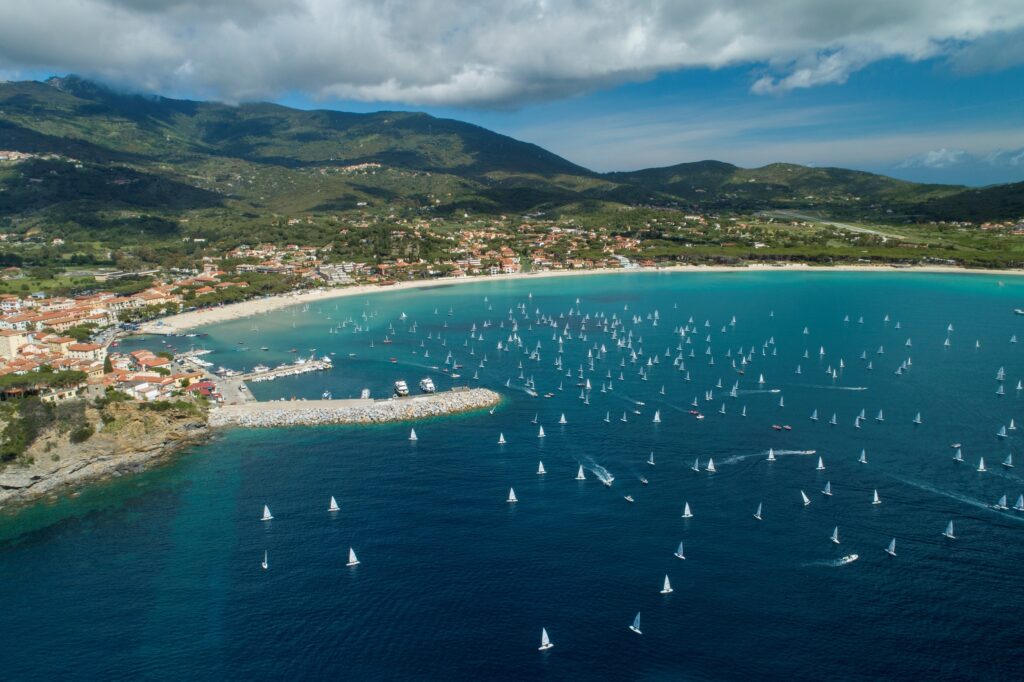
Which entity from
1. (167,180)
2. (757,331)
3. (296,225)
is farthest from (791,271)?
(167,180)

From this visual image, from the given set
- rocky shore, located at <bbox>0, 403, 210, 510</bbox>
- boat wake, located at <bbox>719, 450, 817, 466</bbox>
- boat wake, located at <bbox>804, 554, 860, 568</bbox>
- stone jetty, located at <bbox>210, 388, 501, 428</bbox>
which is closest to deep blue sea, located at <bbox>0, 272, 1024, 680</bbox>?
Result: boat wake, located at <bbox>804, 554, 860, 568</bbox>

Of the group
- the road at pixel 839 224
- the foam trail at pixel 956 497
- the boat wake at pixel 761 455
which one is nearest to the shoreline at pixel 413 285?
the road at pixel 839 224

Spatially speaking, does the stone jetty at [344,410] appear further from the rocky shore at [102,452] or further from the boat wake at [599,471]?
the boat wake at [599,471]

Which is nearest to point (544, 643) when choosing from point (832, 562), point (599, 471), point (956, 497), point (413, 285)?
point (832, 562)

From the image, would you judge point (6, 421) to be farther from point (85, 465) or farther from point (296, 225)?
point (296, 225)

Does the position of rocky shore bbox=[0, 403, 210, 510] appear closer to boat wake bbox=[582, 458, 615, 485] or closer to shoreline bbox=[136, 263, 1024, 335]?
boat wake bbox=[582, 458, 615, 485]
